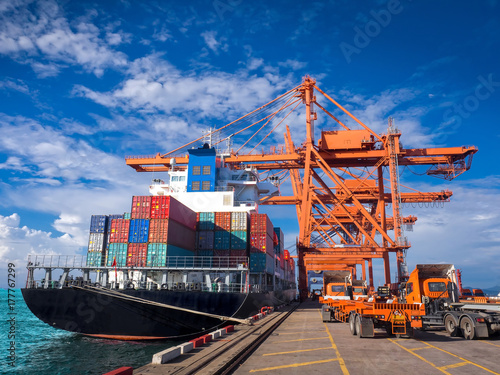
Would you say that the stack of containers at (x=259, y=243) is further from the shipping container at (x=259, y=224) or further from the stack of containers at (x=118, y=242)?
the stack of containers at (x=118, y=242)

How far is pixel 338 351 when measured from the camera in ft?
35.7

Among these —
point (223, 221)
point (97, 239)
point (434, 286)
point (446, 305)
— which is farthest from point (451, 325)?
point (97, 239)

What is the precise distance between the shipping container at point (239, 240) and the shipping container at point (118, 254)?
29.6ft

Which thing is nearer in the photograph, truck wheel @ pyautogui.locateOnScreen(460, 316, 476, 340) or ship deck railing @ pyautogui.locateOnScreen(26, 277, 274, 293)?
truck wheel @ pyautogui.locateOnScreen(460, 316, 476, 340)

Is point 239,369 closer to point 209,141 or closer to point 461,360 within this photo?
point 461,360

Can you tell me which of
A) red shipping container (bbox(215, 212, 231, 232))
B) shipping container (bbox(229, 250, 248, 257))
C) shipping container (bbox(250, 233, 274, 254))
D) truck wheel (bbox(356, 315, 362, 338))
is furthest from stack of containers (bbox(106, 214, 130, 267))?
truck wheel (bbox(356, 315, 362, 338))

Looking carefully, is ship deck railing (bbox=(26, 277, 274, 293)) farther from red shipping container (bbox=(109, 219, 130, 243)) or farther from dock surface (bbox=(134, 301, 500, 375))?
dock surface (bbox=(134, 301, 500, 375))

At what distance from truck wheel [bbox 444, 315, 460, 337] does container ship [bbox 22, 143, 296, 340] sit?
847cm

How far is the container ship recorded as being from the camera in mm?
19719

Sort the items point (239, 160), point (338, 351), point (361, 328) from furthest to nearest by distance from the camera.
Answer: point (239, 160), point (361, 328), point (338, 351)

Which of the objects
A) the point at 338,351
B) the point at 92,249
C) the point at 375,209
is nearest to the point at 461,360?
the point at 338,351

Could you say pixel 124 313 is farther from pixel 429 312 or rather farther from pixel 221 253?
pixel 429 312

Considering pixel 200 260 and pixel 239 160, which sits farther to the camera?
pixel 239 160

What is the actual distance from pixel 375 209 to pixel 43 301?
1842 inches
